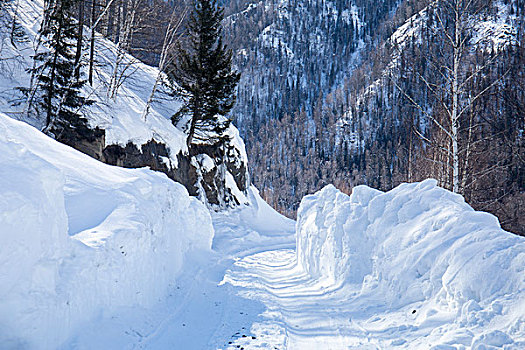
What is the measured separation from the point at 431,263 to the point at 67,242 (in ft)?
16.2

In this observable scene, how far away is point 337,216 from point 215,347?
4648 millimetres

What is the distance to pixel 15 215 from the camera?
3.36 m

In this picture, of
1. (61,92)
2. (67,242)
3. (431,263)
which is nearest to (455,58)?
(431,263)

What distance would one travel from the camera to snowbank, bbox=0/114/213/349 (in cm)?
331

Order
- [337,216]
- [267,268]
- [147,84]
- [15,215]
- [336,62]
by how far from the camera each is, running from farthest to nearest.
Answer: [336,62] < [147,84] < [267,268] < [337,216] < [15,215]

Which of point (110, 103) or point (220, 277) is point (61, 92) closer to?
point (110, 103)

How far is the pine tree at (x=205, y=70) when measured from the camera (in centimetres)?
1964

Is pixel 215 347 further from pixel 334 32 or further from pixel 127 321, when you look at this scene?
pixel 334 32

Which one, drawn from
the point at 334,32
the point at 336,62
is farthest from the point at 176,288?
the point at 334,32

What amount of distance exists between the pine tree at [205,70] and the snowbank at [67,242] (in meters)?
12.7

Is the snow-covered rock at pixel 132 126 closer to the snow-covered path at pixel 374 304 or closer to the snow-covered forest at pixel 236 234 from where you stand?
the snow-covered forest at pixel 236 234

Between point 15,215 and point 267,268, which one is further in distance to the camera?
point 267,268

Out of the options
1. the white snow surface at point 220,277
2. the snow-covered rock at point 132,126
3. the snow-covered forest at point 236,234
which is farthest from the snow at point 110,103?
the white snow surface at point 220,277

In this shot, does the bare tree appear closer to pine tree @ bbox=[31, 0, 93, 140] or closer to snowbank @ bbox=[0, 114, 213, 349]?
snowbank @ bbox=[0, 114, 213, 349]
